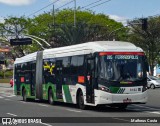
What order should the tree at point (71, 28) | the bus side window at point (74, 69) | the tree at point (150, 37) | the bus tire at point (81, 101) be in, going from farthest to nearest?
the tree at point (150, 37) → the tree at point (71, 28) → the bus side window at point (74, 69) → the bus tire at point (81, 101)

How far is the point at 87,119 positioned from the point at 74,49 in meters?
7.22

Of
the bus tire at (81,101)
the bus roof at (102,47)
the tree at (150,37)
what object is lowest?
the bus tire at (81,101)

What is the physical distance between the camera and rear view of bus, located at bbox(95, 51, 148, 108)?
68.7 ft

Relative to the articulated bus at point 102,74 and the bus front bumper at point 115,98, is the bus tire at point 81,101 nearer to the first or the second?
the articulated bus at point 102,74

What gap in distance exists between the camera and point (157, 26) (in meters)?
82.2

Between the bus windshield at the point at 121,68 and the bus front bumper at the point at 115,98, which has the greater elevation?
the bus windshield at the point at 121,68

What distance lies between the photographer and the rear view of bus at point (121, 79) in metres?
21.0

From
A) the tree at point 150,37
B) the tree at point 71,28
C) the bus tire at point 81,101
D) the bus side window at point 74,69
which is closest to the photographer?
the bus tire at point 81,101

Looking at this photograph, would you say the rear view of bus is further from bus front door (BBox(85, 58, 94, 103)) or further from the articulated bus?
bus front door (BBox(85, 58, 94, 103))

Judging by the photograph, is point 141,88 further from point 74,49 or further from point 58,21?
point 58,21

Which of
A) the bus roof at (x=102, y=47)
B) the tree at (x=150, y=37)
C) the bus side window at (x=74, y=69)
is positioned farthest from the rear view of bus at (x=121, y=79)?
the tree at (x=150, y=37)

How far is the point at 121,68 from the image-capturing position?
69.6ft

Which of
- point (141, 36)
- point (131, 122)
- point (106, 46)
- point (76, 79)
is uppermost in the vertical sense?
point (141, 36)

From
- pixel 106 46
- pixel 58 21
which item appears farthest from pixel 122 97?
pixel 58 21
